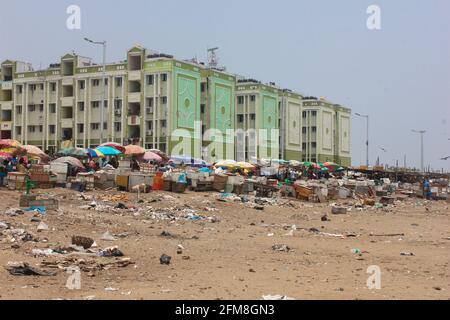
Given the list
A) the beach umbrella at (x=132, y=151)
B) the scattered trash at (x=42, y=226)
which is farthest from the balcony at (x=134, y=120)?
the scattered trash at (x=42, y=226)

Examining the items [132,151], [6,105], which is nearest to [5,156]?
[132,151]

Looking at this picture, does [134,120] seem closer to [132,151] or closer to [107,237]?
[132,151]

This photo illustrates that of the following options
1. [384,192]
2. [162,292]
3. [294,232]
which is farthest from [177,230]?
[384,192]

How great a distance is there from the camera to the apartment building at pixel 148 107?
56000mm

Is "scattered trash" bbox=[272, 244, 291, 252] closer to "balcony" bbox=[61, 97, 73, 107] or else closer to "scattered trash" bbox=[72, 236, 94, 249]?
"scattered trash" bbox=[72, 236, 94, 249]

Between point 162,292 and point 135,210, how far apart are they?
1174cm

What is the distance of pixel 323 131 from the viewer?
81.4 meters

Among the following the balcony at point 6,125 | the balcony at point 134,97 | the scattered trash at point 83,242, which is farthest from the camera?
the balcony at point 6,125

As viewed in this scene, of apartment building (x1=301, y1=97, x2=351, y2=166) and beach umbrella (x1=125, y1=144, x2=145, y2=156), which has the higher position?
apartment building (x1=301, y1=97, x2=351, y2=166)

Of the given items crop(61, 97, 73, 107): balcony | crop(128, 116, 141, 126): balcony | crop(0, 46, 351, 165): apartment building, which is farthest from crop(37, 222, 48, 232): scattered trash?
crop(61, 97, 73, 107): balcony

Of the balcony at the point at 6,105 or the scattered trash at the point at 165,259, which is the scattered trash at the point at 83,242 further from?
the balcony at the point at 6,105

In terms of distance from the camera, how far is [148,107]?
56938mm

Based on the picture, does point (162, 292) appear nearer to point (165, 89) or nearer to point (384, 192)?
point (384, 192)

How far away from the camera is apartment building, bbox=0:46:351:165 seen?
184 ft
